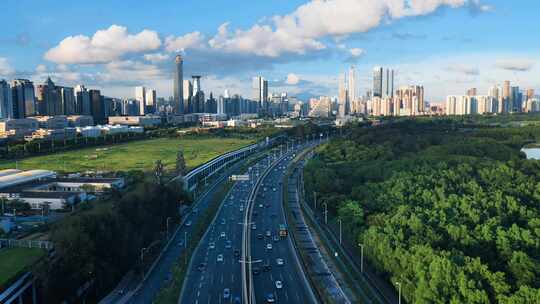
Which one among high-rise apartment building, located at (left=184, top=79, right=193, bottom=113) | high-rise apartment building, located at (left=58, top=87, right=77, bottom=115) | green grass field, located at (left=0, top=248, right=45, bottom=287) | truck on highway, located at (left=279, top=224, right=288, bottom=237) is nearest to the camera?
green grass field, located at (left=0, top=248, right=45, bottom=287)

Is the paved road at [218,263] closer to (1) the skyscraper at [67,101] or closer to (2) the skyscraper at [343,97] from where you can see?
(1) the skyscraper at [67,101]

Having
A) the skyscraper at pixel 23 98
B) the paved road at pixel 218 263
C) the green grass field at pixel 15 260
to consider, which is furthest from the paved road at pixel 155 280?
the skyscraper at pixel 23 98

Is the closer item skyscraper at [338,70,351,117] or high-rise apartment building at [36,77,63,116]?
high-rise apartment building at [36,77,63,116]

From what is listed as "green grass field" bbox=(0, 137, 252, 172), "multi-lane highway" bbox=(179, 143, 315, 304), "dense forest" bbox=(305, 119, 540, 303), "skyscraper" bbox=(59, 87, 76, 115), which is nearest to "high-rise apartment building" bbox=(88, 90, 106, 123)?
"skyscraper" bbox=(59, 87, 76, 115)

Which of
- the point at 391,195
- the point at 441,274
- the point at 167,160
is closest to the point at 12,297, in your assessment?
the point at 441,274

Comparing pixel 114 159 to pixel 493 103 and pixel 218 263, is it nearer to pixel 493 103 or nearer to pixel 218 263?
pixel 218 263

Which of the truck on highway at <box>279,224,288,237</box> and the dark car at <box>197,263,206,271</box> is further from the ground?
the truck on highway at <box>279,224,288,237</box>

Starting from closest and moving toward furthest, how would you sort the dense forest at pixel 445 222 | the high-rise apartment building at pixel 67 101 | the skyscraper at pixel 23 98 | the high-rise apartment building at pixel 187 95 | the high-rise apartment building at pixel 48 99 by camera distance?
the dense forest at pixel 445 222 → the skyscraper at pixel 23 98 → the high-rise apartment building at pixel 48 99 → the high-rise apartment building at pixel 67 101 → the high-rise apartment building at pixel 187 95

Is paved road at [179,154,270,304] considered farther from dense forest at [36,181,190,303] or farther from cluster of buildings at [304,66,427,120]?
cluster of buildings at [304,66,427,120]
